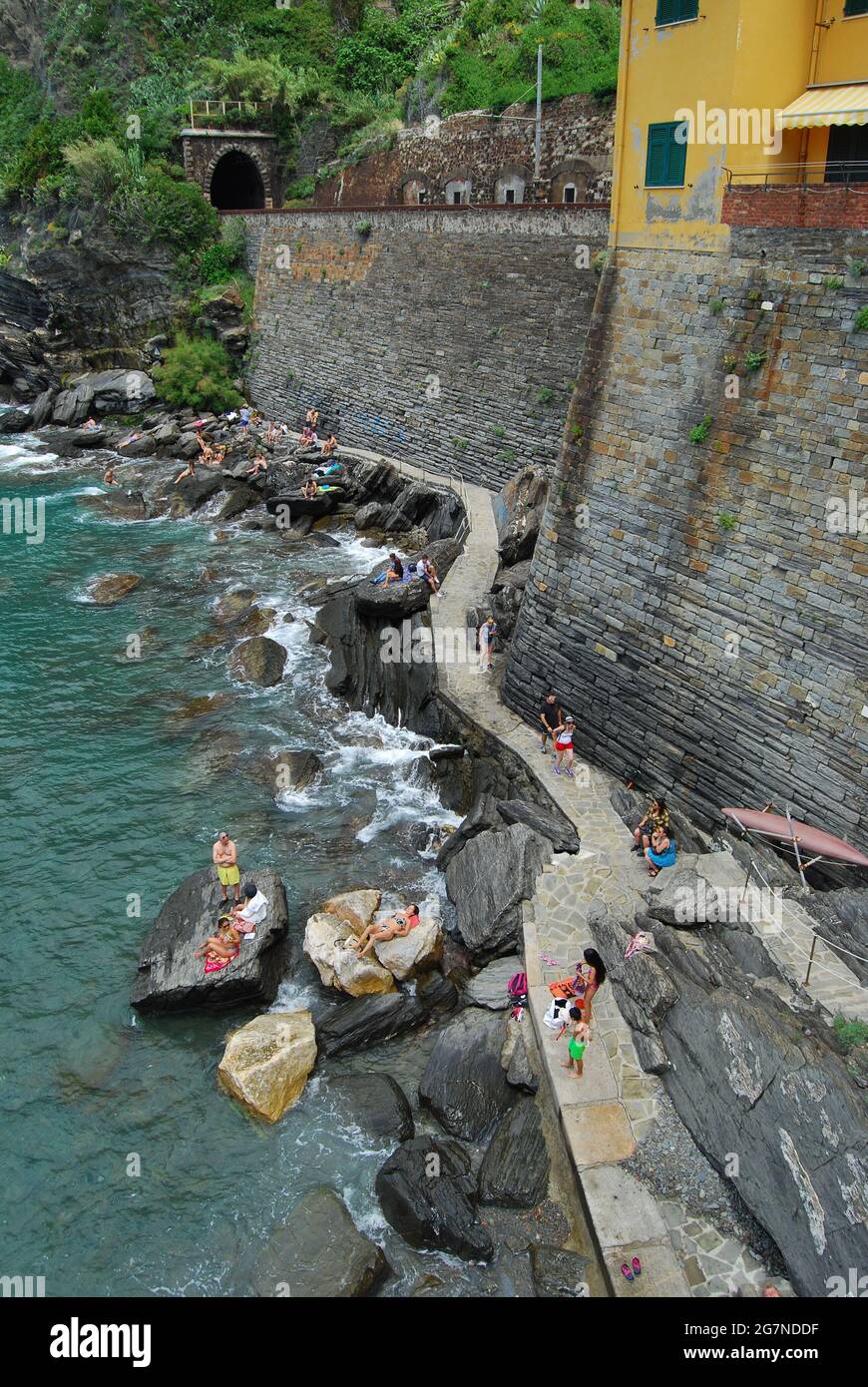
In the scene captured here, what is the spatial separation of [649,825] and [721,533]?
387cm

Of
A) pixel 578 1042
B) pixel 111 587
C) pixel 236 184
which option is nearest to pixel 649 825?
pixel 578 1042

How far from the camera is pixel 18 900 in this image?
1349cm

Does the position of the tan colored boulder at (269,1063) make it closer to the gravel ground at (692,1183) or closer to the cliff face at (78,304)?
the gravel ground at (692,1183)

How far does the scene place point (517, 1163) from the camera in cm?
957

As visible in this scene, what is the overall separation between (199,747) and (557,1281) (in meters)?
10.9

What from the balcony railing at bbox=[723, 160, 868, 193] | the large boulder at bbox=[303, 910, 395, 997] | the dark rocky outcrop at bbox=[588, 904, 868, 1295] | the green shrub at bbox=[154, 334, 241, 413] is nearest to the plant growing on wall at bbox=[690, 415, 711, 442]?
the balcony railing at bbox=[723, 160, 868, 193]

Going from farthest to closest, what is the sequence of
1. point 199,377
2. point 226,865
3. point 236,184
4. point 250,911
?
1. point 236,184
2. point 199,377
3. point 226,865
4. point 250,911

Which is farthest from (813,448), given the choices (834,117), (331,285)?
(331,285)

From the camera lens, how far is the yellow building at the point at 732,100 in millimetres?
11133

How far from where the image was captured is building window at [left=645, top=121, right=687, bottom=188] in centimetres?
1210

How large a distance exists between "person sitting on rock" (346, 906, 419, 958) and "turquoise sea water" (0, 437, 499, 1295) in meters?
0.81

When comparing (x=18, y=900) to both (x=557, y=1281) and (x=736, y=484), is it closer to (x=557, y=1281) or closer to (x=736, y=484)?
(x=557, y=1281)

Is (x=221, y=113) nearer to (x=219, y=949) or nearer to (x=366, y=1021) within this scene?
(x=219, y=949)

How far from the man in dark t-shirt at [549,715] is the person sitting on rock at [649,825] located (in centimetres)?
240
